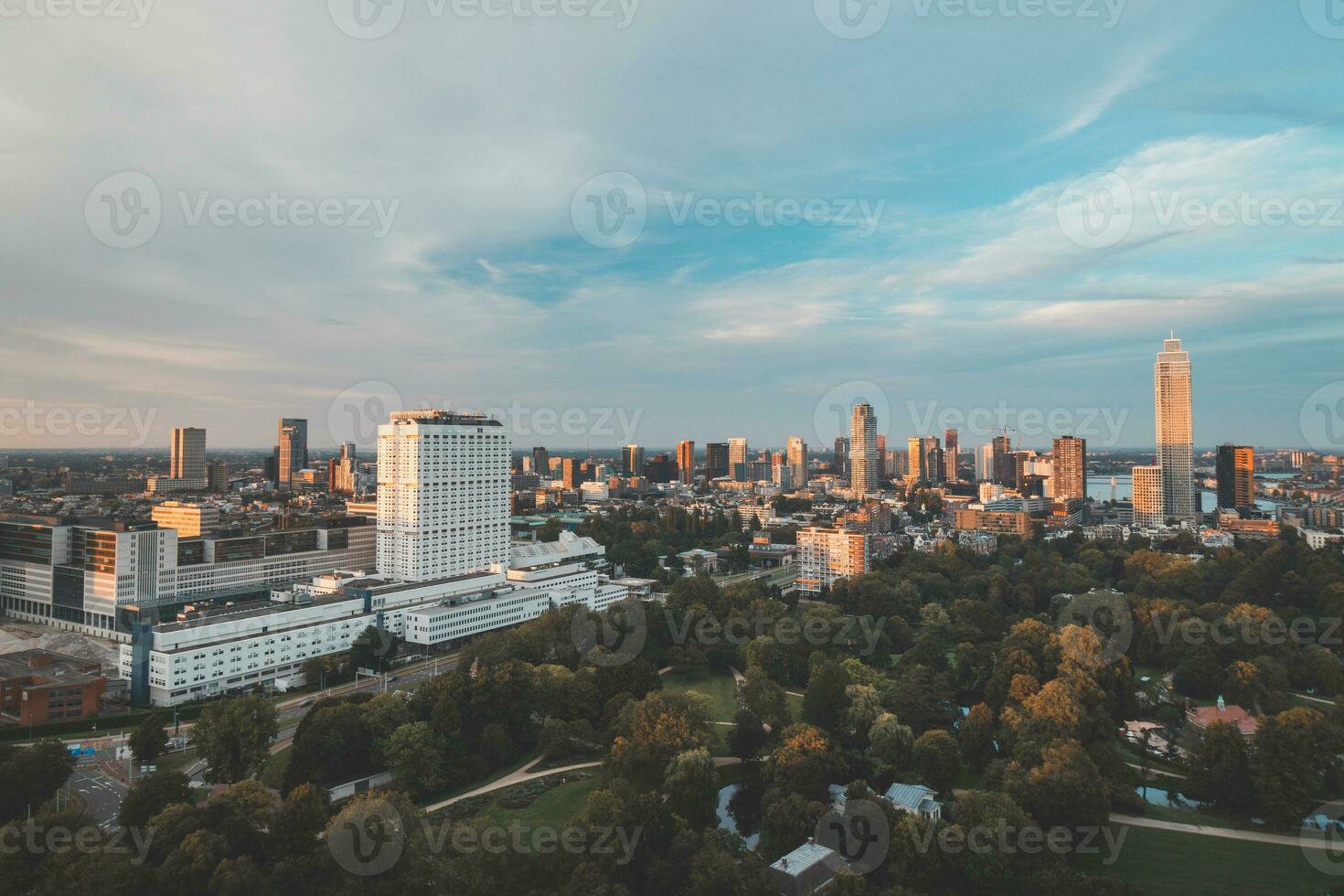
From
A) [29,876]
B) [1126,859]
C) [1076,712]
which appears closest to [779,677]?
[1076,712]

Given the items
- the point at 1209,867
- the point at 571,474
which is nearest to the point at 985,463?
the point at 571,474

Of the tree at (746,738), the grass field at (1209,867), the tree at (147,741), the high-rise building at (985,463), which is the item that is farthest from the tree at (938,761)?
the high-rise building at (985,463)

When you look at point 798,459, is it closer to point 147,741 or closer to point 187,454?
point 187,454

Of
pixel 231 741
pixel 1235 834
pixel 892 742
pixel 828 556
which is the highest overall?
pixel 828 556

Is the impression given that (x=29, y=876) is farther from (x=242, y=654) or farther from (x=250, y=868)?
(x=242, y=654)

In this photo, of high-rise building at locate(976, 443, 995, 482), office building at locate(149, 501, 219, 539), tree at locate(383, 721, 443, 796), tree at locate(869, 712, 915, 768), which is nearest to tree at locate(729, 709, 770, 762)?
tree at locate(869, 712, 915, 768)

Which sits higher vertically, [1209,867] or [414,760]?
[414,760]

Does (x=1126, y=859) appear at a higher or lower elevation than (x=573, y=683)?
lower
